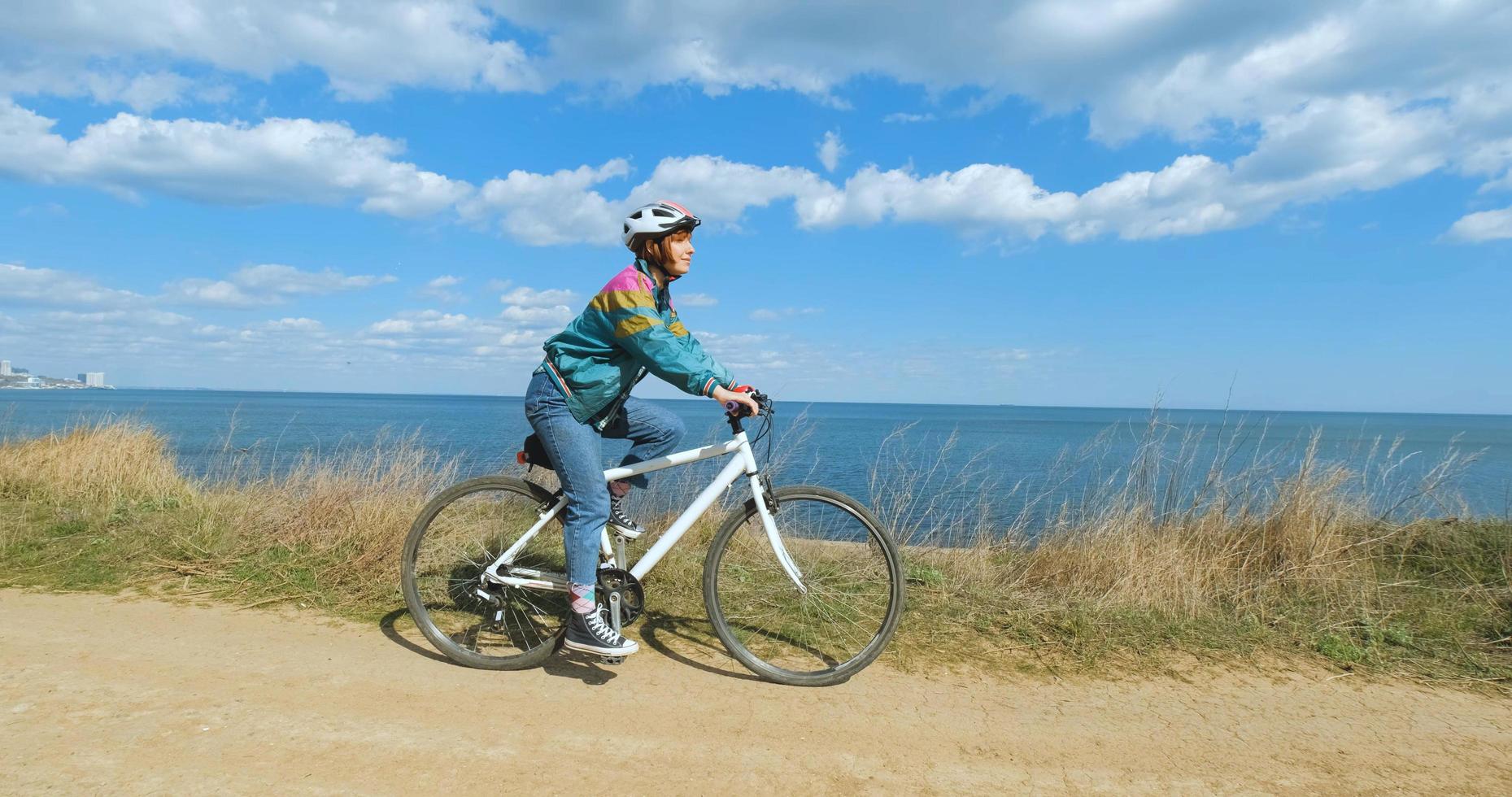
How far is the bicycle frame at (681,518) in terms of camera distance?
430 centimetres

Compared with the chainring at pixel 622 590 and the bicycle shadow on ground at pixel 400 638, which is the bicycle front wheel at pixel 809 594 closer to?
the chainring at pixel 622 590

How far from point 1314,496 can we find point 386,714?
20.1 feet

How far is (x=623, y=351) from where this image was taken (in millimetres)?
4172

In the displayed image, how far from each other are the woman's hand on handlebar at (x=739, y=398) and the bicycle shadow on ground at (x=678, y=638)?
55.9 inches

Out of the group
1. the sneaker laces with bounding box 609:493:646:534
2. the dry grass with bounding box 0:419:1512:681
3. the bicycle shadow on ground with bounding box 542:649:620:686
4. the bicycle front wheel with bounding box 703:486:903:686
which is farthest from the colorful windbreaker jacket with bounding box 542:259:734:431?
the dry grass with bounding box 0:419:1512:681

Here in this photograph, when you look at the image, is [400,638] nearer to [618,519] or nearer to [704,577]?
[618,519]

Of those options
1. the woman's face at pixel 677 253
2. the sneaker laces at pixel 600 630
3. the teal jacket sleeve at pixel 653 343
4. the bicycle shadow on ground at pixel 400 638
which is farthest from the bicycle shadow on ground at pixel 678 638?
the woman's face at pixel 677 253

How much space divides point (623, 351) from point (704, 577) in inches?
50.0

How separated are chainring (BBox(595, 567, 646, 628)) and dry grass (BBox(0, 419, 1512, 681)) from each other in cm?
66

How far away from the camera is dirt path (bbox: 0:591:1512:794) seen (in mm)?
3160

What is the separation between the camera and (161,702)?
12.1 feet

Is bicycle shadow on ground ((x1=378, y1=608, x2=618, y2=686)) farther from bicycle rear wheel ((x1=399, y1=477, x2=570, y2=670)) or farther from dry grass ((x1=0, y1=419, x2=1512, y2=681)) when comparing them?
dry grass ((x1=0, y1=419, x2=1512, y2=681))

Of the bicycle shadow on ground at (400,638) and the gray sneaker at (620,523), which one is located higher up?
the gray sneaker at (620,523)

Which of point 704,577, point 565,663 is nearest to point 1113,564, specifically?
point 704,577
